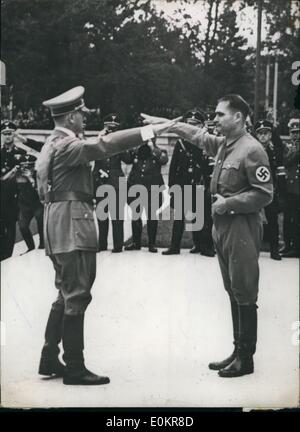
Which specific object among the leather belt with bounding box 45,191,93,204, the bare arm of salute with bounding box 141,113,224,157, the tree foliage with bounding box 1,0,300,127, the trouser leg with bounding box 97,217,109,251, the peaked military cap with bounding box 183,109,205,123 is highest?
the tree foliage with bounding box 1,0,300,127

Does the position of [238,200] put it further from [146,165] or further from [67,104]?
[67,104]

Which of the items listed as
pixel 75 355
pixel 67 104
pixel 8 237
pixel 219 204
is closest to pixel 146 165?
pixel 219 204

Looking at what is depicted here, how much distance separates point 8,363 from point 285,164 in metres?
3.09

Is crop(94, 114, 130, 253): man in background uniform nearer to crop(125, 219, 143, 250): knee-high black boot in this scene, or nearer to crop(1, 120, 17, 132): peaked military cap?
crop(125, 219, 143, 250): knee-high black boot

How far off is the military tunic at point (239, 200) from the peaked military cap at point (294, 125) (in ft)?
4.48

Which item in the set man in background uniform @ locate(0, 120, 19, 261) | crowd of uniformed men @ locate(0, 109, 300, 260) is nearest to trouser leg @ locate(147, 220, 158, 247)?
crowd of uniformed men @ locate(0, 109, 300, 260)

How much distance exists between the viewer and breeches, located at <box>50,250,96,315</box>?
22.8ft

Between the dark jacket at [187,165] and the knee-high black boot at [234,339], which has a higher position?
the dark jacket at [187,165]

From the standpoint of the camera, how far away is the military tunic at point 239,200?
22.3ft

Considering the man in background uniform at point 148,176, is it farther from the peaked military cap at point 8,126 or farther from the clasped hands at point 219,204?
the peaked military cap at point 8,126

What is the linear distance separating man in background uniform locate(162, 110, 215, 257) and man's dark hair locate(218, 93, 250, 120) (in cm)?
39

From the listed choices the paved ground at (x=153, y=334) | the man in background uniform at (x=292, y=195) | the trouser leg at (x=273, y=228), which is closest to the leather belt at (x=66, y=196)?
the paved ground at (x=153, y=334)

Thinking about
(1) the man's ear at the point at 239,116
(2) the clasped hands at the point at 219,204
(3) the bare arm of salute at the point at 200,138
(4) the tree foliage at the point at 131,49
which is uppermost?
(4) the tree foliage at the point at 131,49
